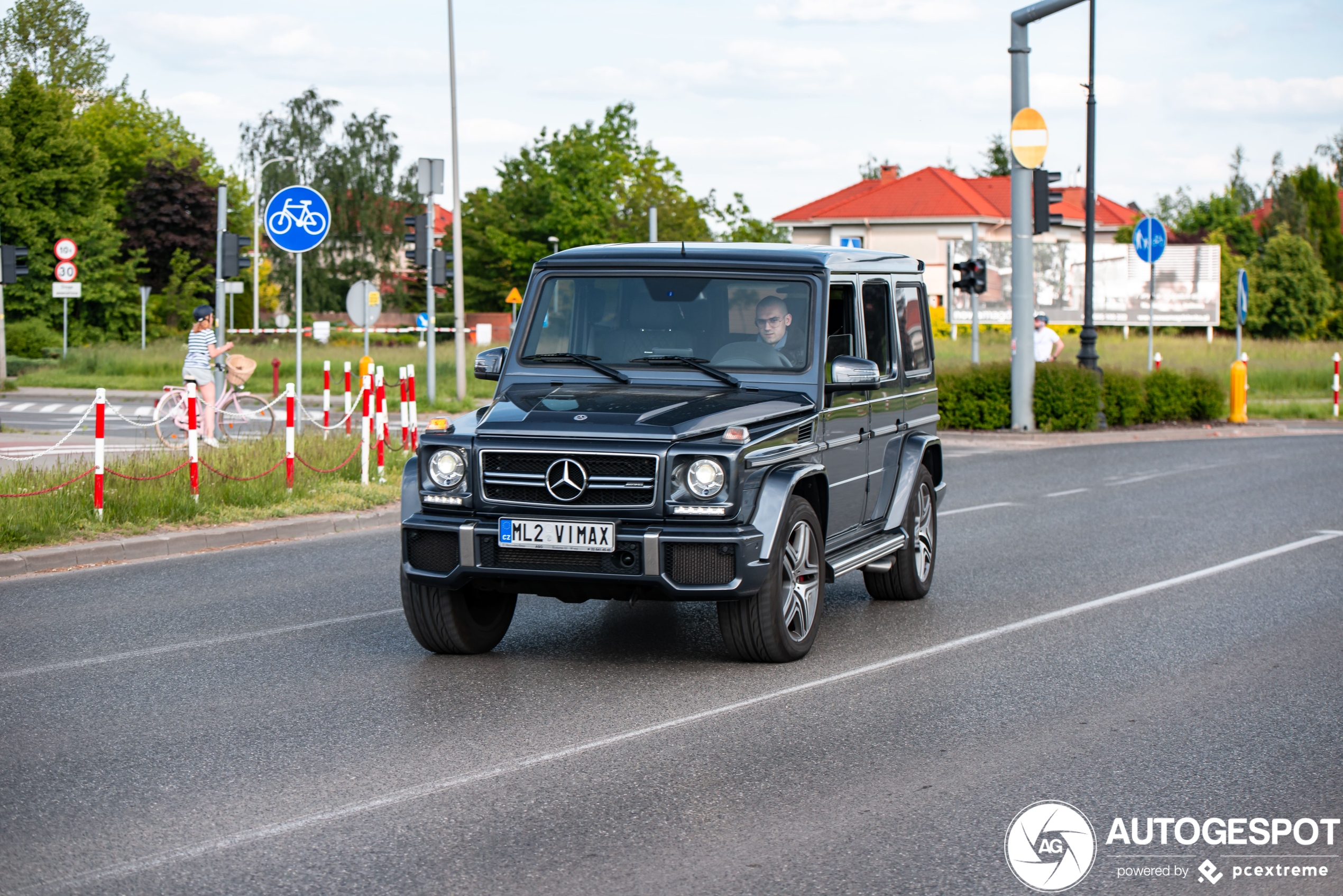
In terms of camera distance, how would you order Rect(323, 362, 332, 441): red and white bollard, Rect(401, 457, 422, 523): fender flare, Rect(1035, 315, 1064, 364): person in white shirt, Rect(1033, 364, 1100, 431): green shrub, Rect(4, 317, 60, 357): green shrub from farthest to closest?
Rect(4, 317, 60, 357): green shrub < Rect(1035, 315, 1064, 364): person in white shirt < Rect(1033, 364, 1100, 431): green shrub < Rect(323, 362, 332, 441): red and white bollard < Rect(401, 457, 422, 523): fender flare

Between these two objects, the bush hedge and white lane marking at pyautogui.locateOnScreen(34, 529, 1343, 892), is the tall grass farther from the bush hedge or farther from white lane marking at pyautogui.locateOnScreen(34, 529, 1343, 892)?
the bush hedge

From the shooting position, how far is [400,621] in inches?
357

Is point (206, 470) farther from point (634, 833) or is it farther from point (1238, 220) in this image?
point (1238, 220)

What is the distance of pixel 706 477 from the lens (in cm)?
705

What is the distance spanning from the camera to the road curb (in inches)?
443

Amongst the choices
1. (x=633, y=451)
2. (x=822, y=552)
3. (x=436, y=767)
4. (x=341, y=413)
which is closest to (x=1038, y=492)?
(x=822, y=552)

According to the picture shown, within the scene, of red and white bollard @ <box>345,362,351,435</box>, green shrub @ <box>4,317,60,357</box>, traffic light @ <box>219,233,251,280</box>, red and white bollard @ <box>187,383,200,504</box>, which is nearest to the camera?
red and white bollard @ <box>187,383,200,504</box>

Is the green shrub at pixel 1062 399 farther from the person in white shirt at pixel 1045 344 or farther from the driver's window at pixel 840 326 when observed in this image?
the driver's window at pixel 840 326

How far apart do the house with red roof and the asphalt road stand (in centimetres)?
7646

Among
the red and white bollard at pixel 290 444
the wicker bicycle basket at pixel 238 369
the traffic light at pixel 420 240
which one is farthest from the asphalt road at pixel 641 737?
the traffic light at pixel 420 240

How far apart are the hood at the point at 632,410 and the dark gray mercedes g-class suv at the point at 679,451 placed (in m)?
0.02

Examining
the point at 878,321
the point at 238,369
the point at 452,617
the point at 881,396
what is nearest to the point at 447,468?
the point at 452,617

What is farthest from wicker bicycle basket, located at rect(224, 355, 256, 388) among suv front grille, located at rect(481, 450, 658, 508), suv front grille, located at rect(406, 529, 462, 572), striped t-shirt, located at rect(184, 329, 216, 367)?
suv front grille, located at rect(481, 450, 658, 508)

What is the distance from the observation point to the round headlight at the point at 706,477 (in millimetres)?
7047
